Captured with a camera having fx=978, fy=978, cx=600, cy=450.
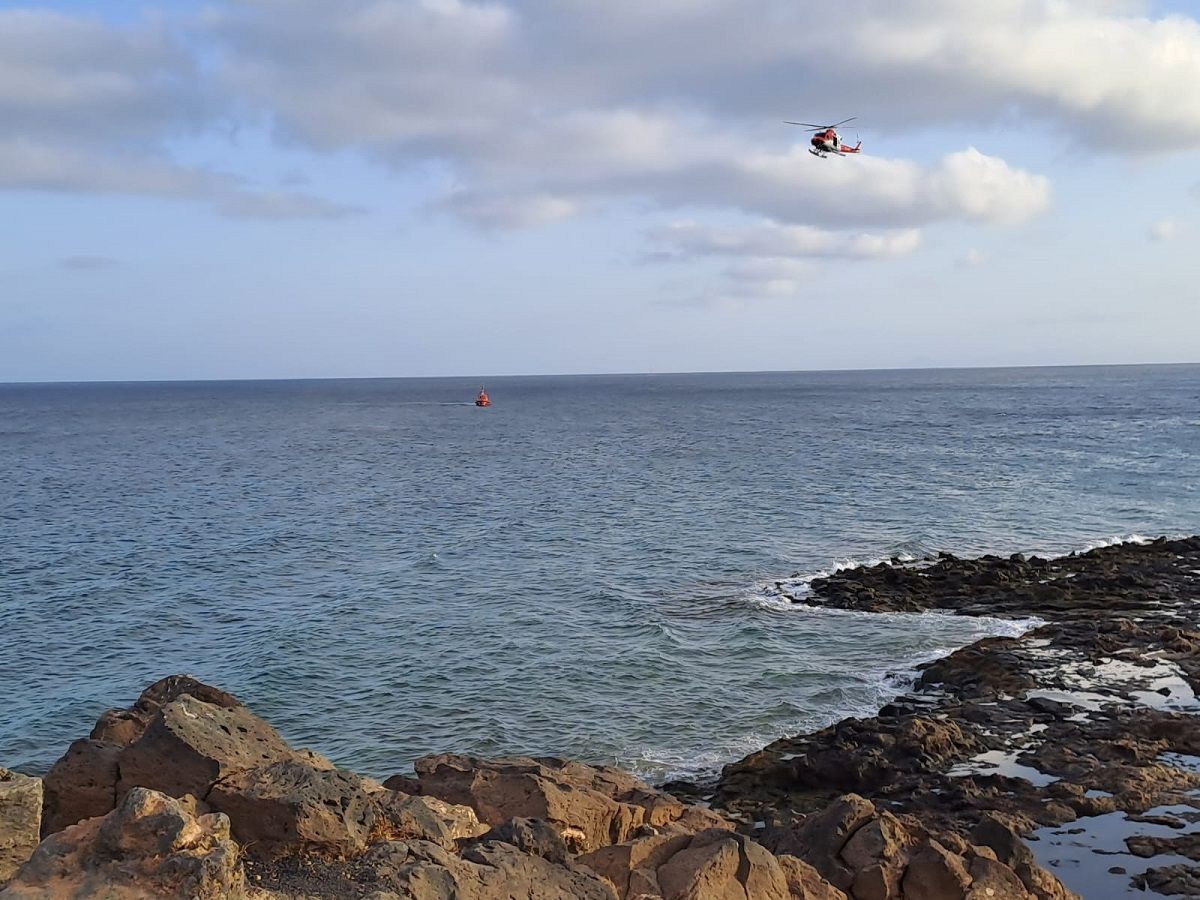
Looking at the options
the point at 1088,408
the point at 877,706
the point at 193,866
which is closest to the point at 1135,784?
the point at 877,706

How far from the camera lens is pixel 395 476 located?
8269 centimetres

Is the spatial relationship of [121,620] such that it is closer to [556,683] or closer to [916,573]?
[556,683]

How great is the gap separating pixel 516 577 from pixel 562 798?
27330 millimetres

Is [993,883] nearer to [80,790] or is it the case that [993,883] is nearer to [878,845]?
[878,845]

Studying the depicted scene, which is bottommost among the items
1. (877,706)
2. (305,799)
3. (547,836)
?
(877,706)

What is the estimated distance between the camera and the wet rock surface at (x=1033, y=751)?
17.8 metres

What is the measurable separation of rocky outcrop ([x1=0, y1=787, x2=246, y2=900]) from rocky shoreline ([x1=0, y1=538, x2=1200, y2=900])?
0.02 meters

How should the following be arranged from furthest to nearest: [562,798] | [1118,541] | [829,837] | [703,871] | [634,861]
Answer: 1. [1118,541]
2. [562,798]
3. [829,837]
4. [634,861]
5. [703,871]

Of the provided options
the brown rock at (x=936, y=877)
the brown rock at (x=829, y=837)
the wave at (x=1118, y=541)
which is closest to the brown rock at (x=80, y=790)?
→ the brown rock at (x=829, y=837)

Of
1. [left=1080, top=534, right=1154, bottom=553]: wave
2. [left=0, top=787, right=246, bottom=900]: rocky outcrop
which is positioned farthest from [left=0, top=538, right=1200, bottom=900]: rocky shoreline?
[left=1080, top=534, right=1154, bottom=553]: wave

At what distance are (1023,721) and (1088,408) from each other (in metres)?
146

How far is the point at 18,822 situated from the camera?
10789 millimetres

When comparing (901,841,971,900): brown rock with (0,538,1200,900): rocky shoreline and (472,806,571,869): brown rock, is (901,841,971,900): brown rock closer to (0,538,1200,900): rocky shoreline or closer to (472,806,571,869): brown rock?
(0,538,1200,900): rocky shoreline

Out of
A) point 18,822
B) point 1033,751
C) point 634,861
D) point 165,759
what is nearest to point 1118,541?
point 1033,751
